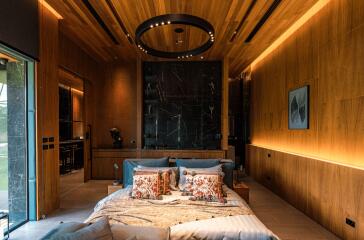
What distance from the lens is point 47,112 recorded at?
395 centimetres

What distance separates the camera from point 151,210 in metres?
2.65

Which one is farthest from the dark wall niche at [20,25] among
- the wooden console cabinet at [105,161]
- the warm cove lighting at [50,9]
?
the wooden console cabinet at [105,161]

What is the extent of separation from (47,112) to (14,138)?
644 mm

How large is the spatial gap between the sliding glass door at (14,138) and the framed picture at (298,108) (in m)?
4.78

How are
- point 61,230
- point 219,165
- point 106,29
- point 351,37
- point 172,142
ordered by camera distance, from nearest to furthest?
point 61,230 < point 351,37 < point 219,165 < point 106,29 < point 172,142

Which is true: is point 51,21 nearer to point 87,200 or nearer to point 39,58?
point 39,58

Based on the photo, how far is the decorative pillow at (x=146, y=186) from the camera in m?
3.21

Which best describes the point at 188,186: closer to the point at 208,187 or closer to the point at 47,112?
the point at 208,187

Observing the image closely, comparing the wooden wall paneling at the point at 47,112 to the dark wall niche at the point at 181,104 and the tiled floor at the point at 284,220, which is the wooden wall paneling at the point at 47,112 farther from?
the tiled floor at the point at 284,220

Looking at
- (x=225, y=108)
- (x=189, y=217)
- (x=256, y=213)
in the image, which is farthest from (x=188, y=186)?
(x=225, y=108)

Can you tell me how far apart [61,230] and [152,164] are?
2348mm

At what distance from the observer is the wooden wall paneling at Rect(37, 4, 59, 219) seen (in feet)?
12.3

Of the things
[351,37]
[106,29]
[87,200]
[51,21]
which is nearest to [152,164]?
[87,200]

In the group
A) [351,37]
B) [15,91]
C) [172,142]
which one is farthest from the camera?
[172,142]
